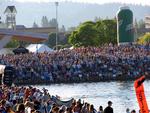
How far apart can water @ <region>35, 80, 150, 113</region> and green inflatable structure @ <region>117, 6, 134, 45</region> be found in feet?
77.0

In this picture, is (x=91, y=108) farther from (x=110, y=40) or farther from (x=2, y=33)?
(x=110, y=40)

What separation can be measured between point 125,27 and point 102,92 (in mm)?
34502

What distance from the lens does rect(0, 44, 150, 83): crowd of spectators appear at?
7306cm

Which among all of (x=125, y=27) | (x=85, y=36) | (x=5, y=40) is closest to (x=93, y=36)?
(x=85, y=36)

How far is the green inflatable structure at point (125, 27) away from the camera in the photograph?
97.3 meters

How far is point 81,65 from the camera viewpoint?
74.9m

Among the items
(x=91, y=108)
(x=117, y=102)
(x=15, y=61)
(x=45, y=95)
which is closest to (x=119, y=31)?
(x=15, y=61)

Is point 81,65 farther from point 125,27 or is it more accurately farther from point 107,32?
point 107,32

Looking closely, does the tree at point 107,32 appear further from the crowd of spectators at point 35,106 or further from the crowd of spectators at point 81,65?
the crowd of spectators at point 35,106

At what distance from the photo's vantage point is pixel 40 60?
73.1m

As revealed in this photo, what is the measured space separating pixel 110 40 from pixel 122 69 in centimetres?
5137

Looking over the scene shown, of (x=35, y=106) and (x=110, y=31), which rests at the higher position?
(x=110, y=31)

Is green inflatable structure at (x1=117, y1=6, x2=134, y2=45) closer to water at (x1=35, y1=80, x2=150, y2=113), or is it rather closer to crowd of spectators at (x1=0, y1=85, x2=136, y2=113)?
water at (x1=35, y1=80, x2=150, y2=113)

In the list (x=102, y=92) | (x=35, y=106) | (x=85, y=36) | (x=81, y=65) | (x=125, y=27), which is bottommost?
(x=102, y=92)
